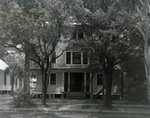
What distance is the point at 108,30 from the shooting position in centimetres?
1266

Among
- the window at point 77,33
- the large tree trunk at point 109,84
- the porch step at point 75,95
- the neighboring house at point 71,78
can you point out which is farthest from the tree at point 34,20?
the porch step at point 75,95

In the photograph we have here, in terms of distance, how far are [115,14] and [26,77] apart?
334 inches

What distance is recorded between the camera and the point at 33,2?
1359 cm

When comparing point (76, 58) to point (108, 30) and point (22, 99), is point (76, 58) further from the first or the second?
point (108, 30)

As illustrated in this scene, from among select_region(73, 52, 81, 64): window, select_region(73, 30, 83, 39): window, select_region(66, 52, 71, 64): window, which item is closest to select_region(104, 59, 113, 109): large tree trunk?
select_region(73, 30, 83, 39): window

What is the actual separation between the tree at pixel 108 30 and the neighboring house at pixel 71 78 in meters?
6.50

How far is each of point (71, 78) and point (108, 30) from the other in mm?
11716

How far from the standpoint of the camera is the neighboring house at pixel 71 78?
69.3 feet

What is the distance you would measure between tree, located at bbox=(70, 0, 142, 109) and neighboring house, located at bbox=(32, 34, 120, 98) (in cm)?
650

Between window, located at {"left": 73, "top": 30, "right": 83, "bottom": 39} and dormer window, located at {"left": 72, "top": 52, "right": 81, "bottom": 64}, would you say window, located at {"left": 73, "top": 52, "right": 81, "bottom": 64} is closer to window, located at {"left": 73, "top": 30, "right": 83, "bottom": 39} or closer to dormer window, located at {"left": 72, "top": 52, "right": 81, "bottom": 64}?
dormer window, located at {"left": 72, "top": 52, "right": 81, "bottom": 64}

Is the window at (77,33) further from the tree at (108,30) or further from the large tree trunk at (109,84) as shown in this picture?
the large tree trunk at (109,84)

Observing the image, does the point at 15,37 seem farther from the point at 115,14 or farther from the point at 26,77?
the point at 115,14

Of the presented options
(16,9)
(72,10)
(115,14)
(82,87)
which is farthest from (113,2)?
(82,87)

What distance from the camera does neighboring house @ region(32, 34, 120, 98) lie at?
832 inches
